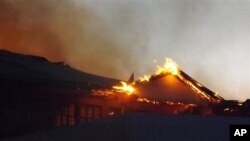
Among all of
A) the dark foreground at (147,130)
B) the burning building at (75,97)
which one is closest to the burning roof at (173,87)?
the burning building at (75,97)

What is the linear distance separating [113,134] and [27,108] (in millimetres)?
7784

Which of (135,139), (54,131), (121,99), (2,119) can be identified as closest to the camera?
(135,139)

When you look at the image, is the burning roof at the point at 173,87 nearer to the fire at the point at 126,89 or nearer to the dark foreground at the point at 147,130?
the fire at the point at 126,89

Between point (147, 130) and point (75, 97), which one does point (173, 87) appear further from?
point (147, 130)

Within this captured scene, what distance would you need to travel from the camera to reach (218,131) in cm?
1470

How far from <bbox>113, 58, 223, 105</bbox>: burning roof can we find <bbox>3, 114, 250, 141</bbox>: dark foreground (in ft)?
32.9

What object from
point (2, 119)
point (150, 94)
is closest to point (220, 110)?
point (150, 94)

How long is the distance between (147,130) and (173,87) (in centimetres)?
1243

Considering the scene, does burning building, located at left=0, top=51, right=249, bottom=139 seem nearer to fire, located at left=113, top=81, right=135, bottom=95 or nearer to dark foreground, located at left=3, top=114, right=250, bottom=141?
fire, located at left=113, top=81, right=135, bottom=95

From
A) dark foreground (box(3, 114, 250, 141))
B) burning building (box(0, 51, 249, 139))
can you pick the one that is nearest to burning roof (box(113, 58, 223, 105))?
burning building (box(0, 51, 249, 139))

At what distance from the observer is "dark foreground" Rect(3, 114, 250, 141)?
43.5ft

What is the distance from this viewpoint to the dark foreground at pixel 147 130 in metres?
13.3

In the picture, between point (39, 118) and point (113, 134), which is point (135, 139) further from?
point (39, 118)

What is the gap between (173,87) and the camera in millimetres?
25688
